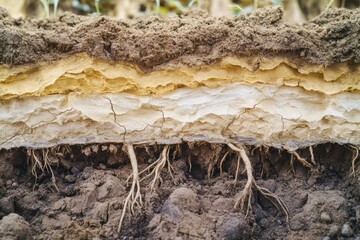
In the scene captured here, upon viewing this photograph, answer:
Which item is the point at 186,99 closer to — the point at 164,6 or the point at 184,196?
the point at 184,196

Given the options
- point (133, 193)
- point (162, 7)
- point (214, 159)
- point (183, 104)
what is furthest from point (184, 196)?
point (162, 7)

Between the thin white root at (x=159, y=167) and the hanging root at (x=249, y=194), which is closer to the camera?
the hanging root at (x=249, y=194)

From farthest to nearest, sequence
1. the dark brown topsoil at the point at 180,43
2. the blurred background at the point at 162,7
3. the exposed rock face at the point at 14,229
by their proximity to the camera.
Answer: the blurred background at the point at 162,7 → the dark brown topsoil at the point at 180,43 → the exposed rock face at the point at 14,229

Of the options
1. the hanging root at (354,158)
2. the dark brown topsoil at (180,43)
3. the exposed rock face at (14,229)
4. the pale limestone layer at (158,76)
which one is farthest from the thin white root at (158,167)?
the hanging root at (354,158)

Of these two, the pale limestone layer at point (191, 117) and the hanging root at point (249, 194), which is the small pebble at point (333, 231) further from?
the pale limestone layer at point (191, 117)

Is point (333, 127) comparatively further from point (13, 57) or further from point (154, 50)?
point (13, 57)

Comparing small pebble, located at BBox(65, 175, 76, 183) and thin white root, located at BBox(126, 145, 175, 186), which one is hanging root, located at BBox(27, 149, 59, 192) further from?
thin white root, located at BBox(126, 145, 175, 186)

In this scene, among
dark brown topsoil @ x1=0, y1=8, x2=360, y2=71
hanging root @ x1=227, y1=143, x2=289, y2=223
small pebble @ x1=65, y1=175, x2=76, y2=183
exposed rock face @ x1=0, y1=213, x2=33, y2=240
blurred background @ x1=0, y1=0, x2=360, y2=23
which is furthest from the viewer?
blurred background @ x1=0, y1=0, x2=360, y2=23

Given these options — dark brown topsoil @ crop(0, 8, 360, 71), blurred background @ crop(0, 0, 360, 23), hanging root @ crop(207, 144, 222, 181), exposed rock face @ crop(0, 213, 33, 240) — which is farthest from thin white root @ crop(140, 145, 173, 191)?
blurred background @ crop(0, 0, 360, 23)
